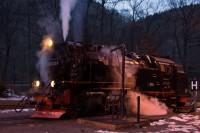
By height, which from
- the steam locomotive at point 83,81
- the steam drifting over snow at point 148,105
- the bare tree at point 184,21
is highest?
the bare tree at point 184,21

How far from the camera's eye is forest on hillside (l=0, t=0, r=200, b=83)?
50.7 metres

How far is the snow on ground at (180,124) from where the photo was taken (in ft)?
53.6

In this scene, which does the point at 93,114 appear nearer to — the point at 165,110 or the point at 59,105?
the point at 59,105

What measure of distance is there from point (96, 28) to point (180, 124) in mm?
42288

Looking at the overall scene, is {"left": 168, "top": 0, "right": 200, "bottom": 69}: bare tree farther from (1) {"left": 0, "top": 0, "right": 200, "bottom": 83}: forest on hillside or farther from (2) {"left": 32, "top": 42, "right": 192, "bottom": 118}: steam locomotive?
(2) {"left": 32, "top": 42, "right": 192, "bottom": 118}: steam locomotive

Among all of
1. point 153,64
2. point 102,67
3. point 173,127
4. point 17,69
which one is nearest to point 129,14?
point 17,69

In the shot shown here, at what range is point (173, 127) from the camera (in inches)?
681

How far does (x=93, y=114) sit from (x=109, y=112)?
857 millimetres

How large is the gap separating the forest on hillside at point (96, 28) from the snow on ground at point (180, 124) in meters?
24.3

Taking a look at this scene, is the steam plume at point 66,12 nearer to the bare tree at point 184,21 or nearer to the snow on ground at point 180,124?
the snow on ground at point 180,124

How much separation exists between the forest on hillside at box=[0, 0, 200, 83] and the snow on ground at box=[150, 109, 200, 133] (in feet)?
79.7

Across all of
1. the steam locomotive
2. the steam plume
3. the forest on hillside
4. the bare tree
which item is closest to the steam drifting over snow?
the steam locomotive

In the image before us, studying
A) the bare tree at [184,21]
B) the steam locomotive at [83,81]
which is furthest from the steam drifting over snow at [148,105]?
the bare tree at [184,21]

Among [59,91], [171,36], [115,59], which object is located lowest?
[59,91]
